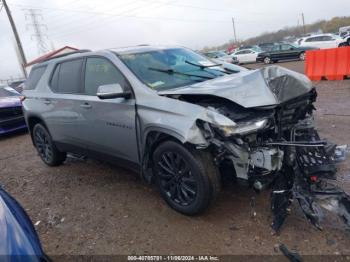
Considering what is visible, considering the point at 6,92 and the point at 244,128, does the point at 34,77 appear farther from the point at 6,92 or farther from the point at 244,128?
the point at 6,92

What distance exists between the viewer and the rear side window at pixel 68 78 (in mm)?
4602

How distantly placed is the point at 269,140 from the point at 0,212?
233cm

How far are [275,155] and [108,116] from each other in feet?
6.64

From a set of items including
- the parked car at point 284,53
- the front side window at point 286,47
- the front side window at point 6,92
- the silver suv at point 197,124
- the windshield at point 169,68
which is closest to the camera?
the silver suv at point 197,124

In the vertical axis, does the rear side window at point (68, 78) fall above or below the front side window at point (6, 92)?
above

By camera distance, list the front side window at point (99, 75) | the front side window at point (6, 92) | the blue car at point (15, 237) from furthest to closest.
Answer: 1. the front side window at point (6, 92)
2. the front side window at point (99, 75)
3. the blue car at point (15, 237)

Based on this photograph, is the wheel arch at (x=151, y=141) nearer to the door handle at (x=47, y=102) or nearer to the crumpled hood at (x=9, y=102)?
the door handle at (x=47, y=102)

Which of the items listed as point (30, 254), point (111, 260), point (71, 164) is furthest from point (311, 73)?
point (30, 254)

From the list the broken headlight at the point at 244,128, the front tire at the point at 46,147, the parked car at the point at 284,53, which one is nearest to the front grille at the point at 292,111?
the broken headlight at the point at 244,128

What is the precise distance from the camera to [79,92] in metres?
4.53

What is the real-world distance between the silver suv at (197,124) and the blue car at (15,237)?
4.88 feet

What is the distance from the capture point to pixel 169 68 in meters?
4.03

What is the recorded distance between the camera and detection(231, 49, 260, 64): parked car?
28.0 m

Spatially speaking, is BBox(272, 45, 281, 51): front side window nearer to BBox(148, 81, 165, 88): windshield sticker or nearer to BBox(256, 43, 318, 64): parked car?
BBox(256, 43, 318, 64): parked car
